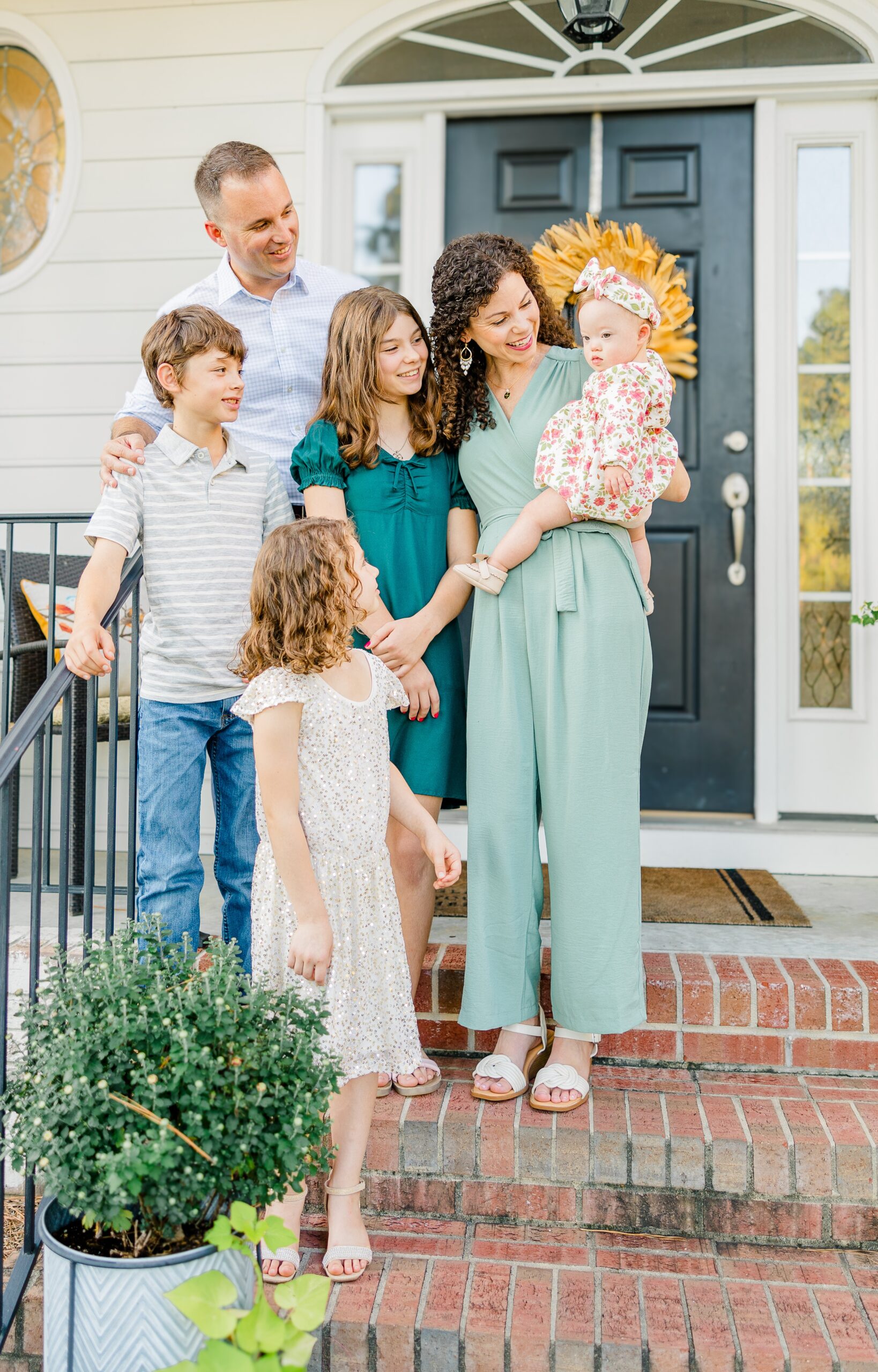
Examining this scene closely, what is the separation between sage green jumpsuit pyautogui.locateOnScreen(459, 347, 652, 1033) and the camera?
201 centimetres

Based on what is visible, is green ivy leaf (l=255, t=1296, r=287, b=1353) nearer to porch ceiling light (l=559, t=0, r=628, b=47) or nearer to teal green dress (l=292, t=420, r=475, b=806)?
teal green dress (l=292, t=420, r=475, b=806)

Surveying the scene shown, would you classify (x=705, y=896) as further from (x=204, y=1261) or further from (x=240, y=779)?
(x=204, y=1261)

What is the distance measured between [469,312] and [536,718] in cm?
76

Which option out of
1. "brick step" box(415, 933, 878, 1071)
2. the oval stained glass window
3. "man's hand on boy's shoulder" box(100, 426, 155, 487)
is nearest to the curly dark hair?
"man's hand on boy's shoulder" box(100, 426, 155, 487)

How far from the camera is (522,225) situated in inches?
140

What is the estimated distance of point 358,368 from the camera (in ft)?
6.72

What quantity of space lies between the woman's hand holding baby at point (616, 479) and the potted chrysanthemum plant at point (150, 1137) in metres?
1.02

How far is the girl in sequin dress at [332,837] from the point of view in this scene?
169cm

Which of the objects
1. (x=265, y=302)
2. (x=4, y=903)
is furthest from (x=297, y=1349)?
(x=265, y=302)

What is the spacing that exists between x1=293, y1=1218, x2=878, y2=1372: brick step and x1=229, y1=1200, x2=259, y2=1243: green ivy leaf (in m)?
0.43

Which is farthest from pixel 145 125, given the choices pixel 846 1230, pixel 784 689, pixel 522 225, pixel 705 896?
pixel 846 1230

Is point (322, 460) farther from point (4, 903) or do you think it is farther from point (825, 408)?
point (825, 408)

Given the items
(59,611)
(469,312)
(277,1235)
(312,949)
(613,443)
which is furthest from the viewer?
(59,611)

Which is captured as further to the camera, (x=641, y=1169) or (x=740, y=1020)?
(x=740, y=1020)
